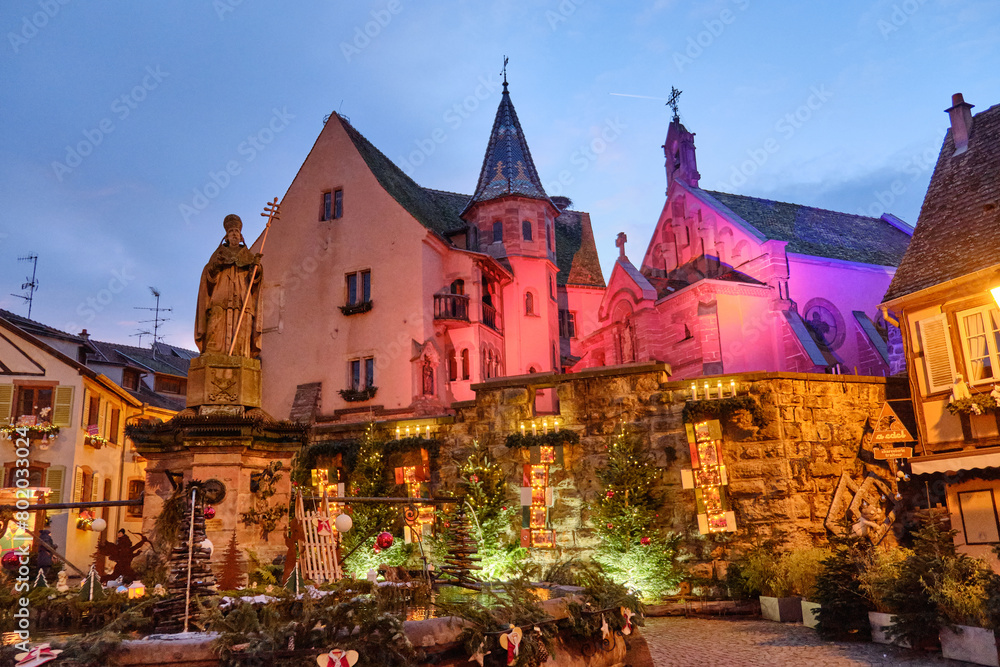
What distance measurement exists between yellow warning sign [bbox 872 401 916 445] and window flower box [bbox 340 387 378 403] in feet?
56.0

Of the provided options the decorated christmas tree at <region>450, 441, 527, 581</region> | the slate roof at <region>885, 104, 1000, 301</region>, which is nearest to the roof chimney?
the slate roof at <region>885, 104, 1000, 301</region>

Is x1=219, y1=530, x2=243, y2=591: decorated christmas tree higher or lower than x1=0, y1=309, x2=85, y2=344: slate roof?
lower

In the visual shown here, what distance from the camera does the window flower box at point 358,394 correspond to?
94.0 ft

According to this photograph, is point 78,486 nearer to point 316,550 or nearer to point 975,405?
point 316,550

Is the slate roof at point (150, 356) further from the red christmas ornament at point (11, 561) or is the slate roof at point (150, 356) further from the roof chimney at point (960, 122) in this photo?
the roof chimney at point (960, 122)

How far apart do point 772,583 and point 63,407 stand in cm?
2504

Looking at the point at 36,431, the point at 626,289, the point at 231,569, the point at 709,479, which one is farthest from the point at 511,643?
the point at 626,289

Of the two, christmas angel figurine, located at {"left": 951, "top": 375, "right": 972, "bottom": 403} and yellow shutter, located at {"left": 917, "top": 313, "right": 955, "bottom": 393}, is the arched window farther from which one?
christmas angel figurine, located at {"left": 951, "top": 375, "right": 972, "bottom": 403}

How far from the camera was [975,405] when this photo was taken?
53.5 ft

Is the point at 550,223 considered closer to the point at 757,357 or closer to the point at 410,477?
the point at 757,357

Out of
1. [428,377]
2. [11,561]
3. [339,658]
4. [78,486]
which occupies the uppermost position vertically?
[428,377]

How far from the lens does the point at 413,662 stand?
6.45 meters

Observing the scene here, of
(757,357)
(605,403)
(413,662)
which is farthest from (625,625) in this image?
(757,357)

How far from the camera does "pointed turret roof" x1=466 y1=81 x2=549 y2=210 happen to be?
112ft
